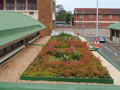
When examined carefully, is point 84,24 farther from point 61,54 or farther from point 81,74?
point 81,74

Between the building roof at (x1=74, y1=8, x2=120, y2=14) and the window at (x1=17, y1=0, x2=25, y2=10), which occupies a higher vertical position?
the building roof at (x1=74, y1=8, x2=120, y2=14)

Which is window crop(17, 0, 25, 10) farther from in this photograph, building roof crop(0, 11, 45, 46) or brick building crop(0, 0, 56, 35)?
building roof crop(0, 11, 45, 46)

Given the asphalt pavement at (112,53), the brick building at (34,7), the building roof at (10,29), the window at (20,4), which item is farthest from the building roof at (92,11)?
the building roof at (10,29)

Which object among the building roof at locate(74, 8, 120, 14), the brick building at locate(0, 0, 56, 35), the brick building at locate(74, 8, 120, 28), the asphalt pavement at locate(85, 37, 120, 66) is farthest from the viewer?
the building roof at locate(74, 8, 120, 14)

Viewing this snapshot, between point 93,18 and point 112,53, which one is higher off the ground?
point 93,18

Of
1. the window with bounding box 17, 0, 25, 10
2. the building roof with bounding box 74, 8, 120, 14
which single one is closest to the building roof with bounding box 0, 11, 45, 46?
the window with bounding box 17, 0, 25, 10

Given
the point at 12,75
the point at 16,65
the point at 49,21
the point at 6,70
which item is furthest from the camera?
the point at 49,21

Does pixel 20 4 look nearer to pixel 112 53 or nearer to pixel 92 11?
pixel 112 53

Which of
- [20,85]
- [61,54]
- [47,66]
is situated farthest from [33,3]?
[20,85]

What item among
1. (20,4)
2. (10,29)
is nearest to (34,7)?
(20,4)

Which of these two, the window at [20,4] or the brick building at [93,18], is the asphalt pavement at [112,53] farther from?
the brick building at [93,18]

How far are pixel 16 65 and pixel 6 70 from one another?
3.65 ft

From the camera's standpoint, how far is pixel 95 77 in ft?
24.4

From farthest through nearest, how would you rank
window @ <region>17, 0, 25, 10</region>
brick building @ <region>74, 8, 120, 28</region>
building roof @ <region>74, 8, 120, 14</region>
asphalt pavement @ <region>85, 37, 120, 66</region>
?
building roof @ <region>74, 8, 120, 14</region>, brick building @ <region>74, 8, 120, 28</region>, window @ <region>17, 0, 25, 10</region>, asphalt pavement @ <region>85, 37, 120, 66</region>
